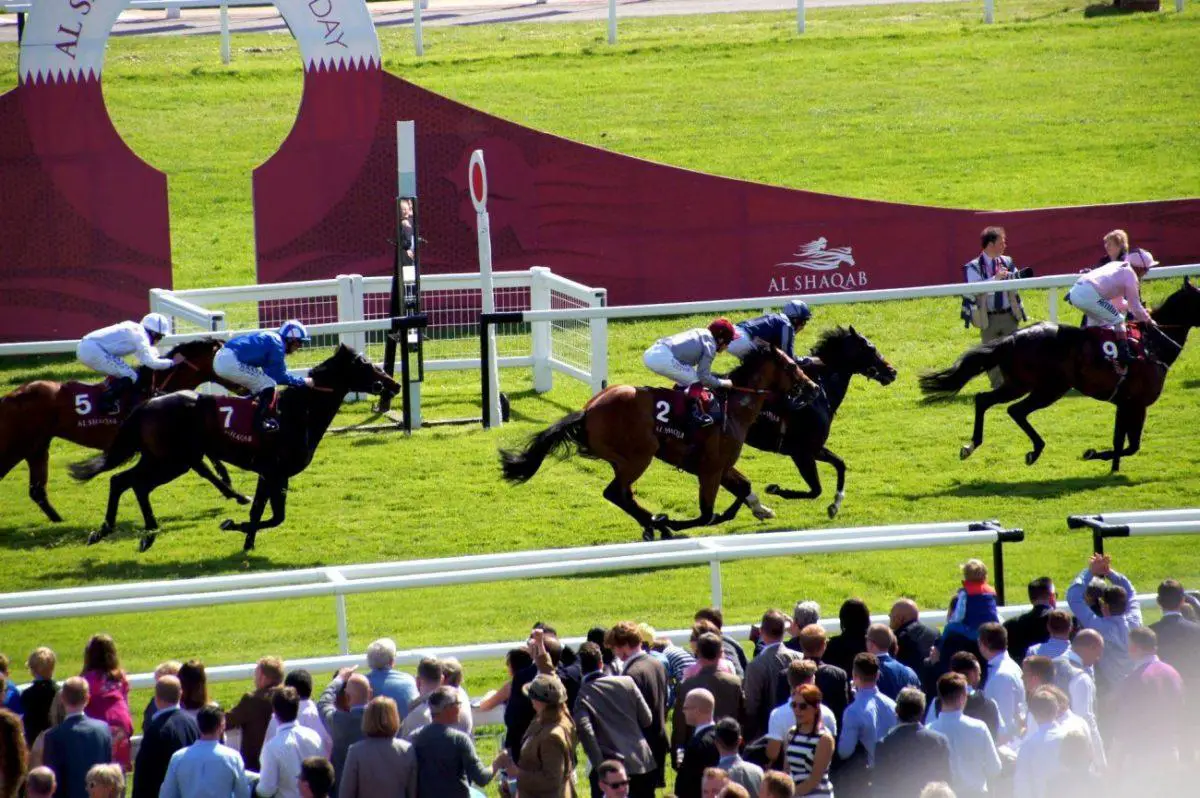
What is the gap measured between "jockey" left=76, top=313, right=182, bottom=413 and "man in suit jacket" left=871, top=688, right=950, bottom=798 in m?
6.81

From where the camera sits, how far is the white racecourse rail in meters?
7.23

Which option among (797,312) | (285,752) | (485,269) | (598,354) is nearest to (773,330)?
(797,312)

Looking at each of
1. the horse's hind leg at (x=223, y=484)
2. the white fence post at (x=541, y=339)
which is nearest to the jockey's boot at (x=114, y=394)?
the horse's hind leg at (x=223, y=484)

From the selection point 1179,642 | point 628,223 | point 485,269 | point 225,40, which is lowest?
point 1179,642

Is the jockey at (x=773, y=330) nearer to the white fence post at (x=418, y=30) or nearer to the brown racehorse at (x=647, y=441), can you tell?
the brown racehorse at (x=647, y=441)

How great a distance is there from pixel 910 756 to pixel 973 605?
1.41 metres

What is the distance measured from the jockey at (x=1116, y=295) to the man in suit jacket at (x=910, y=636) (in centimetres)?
529

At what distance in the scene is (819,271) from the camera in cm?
1561

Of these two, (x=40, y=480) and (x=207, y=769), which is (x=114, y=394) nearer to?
(x=40, y=480)

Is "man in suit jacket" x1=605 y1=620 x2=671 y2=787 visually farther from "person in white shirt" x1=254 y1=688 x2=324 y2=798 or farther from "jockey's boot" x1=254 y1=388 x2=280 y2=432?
"jockey's boot" x1=254 y1=388 x2=280 y2=432

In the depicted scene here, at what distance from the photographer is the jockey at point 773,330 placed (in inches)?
430

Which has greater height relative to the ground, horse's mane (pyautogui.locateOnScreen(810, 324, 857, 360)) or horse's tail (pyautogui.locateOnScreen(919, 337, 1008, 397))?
horse's mane (pyautogui.locateOnScreen(810, 324, 857, 360))

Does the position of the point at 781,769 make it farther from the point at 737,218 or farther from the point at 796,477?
the point at 737,218

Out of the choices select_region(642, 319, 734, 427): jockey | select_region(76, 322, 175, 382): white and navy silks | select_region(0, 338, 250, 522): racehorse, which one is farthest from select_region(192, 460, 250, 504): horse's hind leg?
select_region(642, 319, 734, 427): jockey
